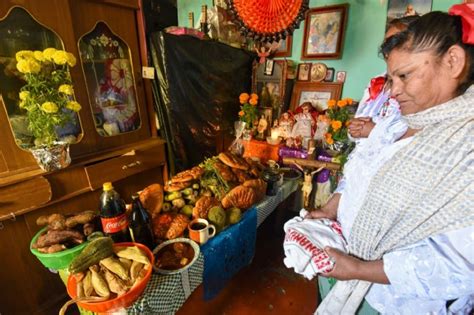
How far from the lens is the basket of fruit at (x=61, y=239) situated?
693mm

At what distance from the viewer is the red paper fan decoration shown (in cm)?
108

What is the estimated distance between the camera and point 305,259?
0.70 metres

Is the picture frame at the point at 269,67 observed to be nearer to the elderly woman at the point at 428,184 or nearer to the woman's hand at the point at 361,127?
the woman's hand at the point at 361,127

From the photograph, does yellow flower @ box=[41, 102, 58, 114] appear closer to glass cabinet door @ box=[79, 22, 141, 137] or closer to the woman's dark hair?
glass cabinet door @ box=[79, 22, 141, 137]

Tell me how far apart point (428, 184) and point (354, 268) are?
30 centimetres

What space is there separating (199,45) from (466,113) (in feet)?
6.34

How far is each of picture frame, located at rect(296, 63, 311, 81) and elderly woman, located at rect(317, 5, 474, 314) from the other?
1.70 metres

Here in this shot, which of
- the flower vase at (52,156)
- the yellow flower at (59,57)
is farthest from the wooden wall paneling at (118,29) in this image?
the yellow flower at (59,57)

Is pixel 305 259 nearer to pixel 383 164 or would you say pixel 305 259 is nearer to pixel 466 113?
pixel 383 164

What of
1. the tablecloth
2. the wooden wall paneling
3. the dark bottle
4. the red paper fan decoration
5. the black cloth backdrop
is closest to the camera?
the tablecloth

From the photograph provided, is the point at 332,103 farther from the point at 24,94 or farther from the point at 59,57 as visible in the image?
the point at 24,94

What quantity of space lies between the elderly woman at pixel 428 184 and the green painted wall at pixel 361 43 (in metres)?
1.65

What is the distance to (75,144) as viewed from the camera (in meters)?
1.44

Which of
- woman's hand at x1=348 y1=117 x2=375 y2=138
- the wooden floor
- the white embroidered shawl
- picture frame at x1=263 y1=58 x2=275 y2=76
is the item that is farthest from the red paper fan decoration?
the wooden floor
